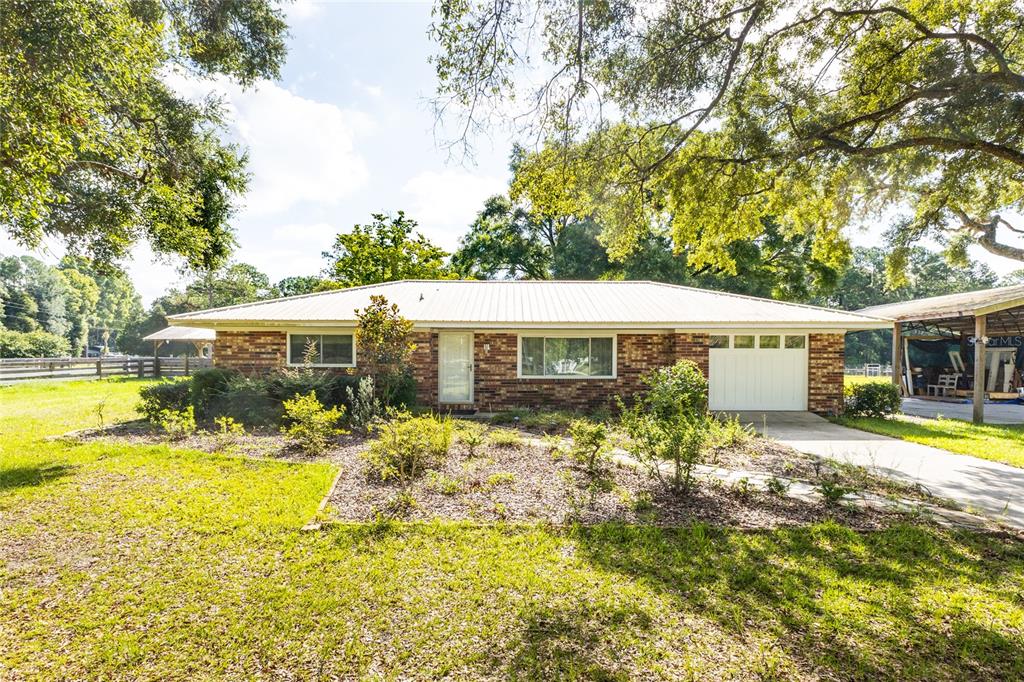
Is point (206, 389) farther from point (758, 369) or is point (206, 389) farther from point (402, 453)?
point (758, 369)

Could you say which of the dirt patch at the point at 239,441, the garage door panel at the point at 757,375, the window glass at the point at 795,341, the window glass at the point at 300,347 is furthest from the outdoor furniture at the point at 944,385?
the window glass at the point at 300,347

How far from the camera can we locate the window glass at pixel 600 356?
11719mm

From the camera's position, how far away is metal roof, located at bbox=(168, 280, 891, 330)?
10.8 meters

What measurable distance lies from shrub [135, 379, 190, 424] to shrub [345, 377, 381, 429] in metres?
3.81

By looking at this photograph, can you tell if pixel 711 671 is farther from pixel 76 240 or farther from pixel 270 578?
pixel 76 240

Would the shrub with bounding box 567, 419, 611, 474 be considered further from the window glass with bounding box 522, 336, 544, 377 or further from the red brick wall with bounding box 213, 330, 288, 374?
the red brick wall with bounding box 213, 330, 288, 374

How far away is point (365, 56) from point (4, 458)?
8.00 meters

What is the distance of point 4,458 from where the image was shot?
22.3ft

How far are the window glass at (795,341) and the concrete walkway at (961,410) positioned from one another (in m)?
3.62

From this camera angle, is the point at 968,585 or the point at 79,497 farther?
the point at 79,497

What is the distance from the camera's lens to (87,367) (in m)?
21.2

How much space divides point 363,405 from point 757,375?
950 centimetres

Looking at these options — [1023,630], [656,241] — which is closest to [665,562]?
[1023,630]

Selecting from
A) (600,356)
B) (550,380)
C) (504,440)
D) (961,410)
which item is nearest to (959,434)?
(961,410)
